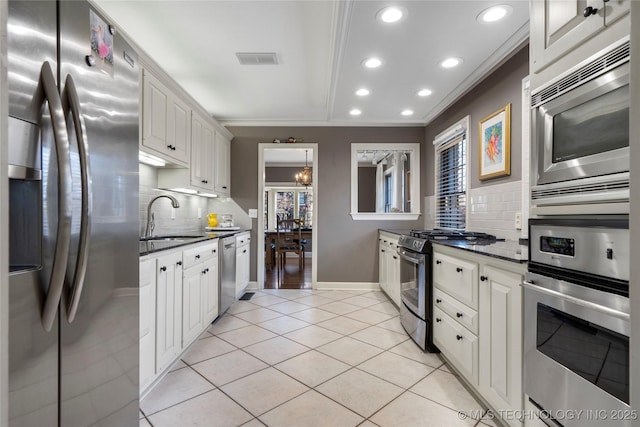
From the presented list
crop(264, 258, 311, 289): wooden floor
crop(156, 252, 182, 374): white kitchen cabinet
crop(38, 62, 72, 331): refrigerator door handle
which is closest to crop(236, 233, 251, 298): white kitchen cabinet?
crop(264, 258, 311, 289): wooden floor

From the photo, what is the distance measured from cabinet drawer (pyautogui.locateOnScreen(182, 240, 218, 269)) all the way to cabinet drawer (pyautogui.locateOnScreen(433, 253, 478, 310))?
1.93 m

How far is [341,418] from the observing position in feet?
5.41

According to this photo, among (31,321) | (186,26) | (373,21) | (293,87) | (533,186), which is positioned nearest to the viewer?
(31,321)

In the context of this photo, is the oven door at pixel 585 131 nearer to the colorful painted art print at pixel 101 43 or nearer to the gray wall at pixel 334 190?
the colorful painted art print at pixel 101 43

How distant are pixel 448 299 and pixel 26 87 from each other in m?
2.36

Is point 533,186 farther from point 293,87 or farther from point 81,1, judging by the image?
point 293,87

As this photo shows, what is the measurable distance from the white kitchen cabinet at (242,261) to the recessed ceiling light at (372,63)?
240 cm

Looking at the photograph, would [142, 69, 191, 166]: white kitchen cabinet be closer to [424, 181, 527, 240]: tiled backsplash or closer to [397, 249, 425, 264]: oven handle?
[397, 249, 425, 264]: oven handle

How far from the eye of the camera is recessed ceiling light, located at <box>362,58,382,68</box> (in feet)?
8.55

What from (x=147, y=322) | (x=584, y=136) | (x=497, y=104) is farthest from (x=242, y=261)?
(x=584, y=136)

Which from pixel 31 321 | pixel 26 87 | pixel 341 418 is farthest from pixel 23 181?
pixel 341 418

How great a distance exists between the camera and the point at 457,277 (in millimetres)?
2010

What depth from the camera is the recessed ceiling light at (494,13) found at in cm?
196

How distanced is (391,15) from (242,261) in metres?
3.16
